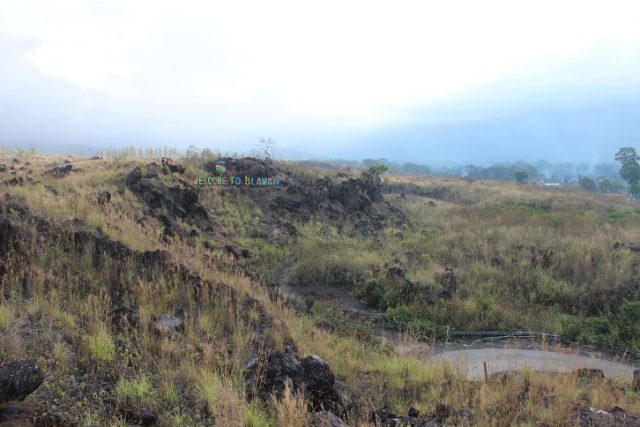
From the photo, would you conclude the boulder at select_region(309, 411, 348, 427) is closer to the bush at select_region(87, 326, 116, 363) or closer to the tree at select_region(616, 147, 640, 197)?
the bush at select_region(87, 326, 116, 363)

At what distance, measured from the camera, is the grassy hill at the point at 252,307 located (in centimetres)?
413

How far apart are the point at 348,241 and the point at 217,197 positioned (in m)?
6.34

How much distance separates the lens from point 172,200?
16.0 metres

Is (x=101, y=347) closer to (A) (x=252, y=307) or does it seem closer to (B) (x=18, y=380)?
(B) (x=18, y=380)

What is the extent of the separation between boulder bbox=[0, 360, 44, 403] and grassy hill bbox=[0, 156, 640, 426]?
141mm

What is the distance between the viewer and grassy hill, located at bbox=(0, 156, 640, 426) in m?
4.13

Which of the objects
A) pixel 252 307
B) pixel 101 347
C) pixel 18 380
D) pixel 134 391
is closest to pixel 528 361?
pixel 252 307

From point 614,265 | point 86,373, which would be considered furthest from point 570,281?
point 86,373

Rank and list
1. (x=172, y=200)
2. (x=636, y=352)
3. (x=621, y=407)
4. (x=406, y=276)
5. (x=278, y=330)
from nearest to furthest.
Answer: (x=621, y=407) → (x=278, y=330) → (x=636, y=352) → (x=406, y=276) → (x=172, y=200)

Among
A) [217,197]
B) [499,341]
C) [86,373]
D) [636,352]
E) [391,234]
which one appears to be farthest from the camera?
[391,234]

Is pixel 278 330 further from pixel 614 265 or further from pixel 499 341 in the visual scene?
pixel 614 265

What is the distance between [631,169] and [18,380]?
90218 mm

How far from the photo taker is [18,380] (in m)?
3.19

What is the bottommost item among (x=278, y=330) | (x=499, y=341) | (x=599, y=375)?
(x=499, y=341)
